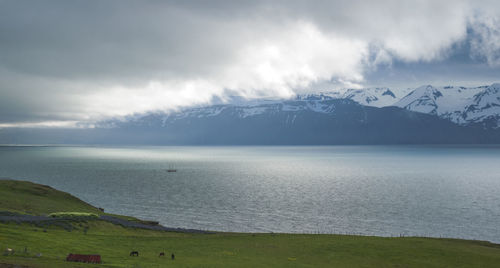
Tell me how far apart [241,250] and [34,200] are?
6045 centimetres

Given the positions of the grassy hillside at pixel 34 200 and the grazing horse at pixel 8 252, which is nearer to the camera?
the grazing horse at pixel 8 252

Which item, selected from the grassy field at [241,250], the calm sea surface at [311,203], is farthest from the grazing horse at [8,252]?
the calm sea surface at [311,203]

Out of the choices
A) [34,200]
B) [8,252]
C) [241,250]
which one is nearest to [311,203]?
[241,250]

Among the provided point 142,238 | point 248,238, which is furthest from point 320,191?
point 142,238

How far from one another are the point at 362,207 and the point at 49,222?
260 ft

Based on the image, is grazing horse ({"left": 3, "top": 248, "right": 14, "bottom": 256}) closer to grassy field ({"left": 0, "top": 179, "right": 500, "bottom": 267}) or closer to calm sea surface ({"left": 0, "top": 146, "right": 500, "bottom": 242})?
grassy field ({"left": 0, "top": 179, "right": 500, "bottom": 267})

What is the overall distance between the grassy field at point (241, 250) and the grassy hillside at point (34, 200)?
2387 centimetres

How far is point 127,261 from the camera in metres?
36.7

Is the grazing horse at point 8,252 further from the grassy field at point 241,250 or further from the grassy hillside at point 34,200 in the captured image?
the grassy hillside at point 34,200

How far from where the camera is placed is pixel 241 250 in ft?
157

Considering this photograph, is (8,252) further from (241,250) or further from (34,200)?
(34,200)

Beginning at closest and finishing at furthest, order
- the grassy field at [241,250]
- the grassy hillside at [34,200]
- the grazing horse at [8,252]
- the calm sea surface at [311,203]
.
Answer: the grazing horse at [8,252]
the grassy field at [241,250]
the grassy hillside at [34,200]
the calm sea surface at [311,203]

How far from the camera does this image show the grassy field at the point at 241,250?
38.0 meters

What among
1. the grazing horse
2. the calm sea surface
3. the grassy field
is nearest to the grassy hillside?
the calm sea surface
